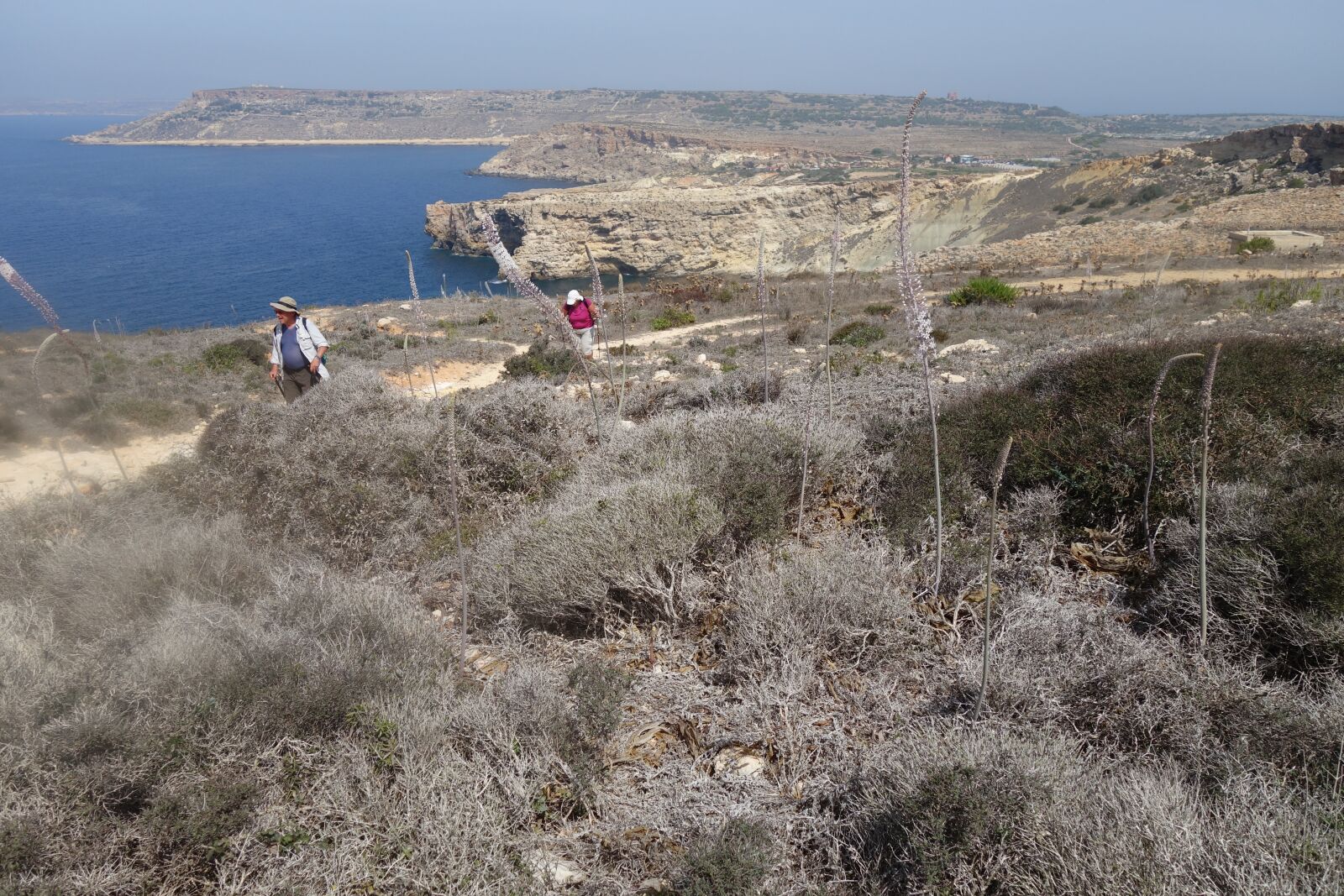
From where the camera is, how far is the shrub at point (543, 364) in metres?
12.4

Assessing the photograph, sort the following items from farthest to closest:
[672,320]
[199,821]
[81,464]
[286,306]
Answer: [672,320], [81,464], [286,306], [199,821]

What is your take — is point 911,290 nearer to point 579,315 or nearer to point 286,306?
point 286,306

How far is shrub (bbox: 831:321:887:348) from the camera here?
1230 cm

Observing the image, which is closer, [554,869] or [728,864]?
[728,864]

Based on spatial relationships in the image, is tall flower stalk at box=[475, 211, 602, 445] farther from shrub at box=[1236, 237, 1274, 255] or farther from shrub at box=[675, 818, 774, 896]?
shrub at box=[1236, 237, 1274, 255]

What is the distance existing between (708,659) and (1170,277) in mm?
22064

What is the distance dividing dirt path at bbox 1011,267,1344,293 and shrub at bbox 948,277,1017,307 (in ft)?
7.34

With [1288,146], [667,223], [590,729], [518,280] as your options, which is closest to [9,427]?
[518,280]

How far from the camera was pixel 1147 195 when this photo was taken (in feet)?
133

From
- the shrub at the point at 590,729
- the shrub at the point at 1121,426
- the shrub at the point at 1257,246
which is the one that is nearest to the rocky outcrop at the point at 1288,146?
the shrub at the point at 1257,246

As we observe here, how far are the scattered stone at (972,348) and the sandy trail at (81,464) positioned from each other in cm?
999

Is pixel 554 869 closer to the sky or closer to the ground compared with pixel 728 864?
closer to the ground

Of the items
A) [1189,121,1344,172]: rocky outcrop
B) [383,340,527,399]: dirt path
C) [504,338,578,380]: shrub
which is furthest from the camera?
[1189,121,1344,172]: rocky outcrop

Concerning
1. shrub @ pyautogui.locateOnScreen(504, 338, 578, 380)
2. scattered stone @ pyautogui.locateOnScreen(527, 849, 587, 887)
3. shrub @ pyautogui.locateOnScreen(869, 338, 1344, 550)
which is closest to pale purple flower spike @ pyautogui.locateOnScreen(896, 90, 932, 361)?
shrub @ pyautogui.locateOnScreen(869, 338, 1344, 550)
